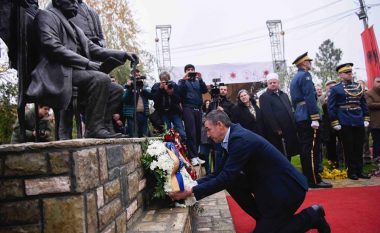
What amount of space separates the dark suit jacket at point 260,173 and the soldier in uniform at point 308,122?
2409 mm

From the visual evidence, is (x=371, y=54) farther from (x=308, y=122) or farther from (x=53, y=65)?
(x=53, y=65)

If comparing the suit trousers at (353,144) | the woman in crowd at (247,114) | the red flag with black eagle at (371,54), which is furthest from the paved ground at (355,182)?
the red flag with black eagle at (371,54)

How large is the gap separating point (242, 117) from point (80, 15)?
3485 mm

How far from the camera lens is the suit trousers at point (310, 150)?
496 cm

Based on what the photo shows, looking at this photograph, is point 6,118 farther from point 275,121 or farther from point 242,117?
point 275,121

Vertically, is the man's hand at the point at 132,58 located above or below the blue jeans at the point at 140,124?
above

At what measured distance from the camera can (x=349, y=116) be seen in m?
5.34

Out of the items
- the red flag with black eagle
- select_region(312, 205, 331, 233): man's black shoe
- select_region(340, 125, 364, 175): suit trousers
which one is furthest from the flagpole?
select_region(312, 205, 331, 233): man's black shoe

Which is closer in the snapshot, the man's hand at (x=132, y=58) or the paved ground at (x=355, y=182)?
the man's hand at (x=132, y=58)

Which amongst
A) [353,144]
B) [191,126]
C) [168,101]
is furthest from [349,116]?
[168,101]

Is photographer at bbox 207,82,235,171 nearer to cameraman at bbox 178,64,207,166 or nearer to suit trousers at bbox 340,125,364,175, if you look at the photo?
cameraman at bbox 178,64,207,166

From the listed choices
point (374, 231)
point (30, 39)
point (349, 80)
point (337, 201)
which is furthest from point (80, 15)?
point (349, 80)

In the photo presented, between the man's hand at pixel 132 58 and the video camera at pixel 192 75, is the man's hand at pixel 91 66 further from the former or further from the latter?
the video camera at pixel 192 75

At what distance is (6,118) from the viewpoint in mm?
7996
